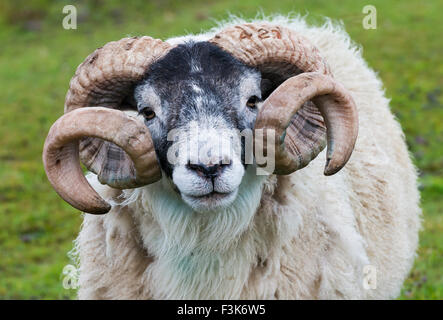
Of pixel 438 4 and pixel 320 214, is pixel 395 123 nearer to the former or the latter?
pixel 320 214

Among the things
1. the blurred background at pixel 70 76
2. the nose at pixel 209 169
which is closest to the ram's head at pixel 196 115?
the nose at pixel 209 169

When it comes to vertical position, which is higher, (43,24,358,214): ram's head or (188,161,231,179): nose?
(43,24,358,214): ram's head

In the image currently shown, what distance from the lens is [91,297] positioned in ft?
14.3

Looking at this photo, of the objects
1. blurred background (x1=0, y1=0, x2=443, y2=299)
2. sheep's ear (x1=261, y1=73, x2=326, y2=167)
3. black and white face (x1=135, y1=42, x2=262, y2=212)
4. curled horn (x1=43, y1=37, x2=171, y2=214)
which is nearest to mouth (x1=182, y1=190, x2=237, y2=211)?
black and white face (x1=135, y1=42, x2=262, y2=212)

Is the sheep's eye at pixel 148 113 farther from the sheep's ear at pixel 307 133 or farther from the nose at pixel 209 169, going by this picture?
the sheep's ear at pixel 307 133

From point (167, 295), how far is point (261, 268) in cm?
61

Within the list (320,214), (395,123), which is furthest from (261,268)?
(395,123)

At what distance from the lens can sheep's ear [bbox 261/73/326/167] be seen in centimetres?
392

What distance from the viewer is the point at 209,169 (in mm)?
3406

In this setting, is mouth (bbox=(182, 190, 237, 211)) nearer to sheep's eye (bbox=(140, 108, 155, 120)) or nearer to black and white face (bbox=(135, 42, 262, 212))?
black and white face (bbox=(135, 42, 262, 212))

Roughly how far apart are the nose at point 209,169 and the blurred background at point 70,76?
316 centimetres

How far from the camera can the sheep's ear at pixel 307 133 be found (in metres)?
3.92

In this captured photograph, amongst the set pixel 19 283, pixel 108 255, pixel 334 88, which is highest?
pixel 334 88

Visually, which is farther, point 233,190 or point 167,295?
point 167,295
